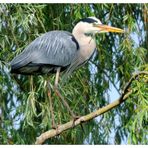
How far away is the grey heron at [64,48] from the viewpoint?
3303 mm

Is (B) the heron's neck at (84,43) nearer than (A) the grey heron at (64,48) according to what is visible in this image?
No

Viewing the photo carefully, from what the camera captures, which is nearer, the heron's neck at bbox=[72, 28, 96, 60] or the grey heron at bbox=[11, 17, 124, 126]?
the grey heron at bbox=[11, 17, 124, 126]

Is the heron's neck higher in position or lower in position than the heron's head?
lower

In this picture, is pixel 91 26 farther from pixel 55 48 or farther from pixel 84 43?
pixel 55 48

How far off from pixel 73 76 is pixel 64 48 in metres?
0.31

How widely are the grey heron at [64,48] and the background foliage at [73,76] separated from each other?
137mm

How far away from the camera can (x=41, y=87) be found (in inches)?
140

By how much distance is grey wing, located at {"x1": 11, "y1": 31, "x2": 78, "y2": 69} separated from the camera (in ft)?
10.9

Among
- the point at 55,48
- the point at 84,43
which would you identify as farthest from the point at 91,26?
the point at 55,48

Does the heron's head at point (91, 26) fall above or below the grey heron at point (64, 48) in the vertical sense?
above

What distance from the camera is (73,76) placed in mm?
3664

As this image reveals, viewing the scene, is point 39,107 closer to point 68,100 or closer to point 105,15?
point 68,100

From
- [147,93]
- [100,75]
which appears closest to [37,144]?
[147,93]

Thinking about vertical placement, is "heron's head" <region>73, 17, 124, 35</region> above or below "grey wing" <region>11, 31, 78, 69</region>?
above
